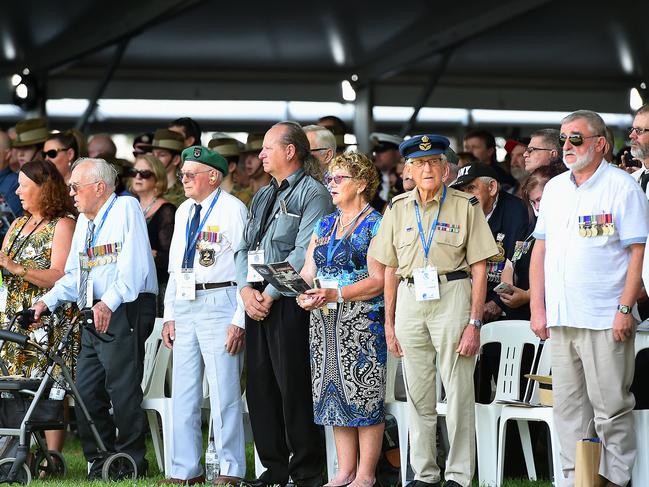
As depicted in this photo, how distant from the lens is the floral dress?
706cm

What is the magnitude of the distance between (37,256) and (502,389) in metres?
2.86

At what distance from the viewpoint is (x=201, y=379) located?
6590 mm

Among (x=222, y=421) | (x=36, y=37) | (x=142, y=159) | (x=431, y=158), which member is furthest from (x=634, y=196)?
(x=36, y=37)

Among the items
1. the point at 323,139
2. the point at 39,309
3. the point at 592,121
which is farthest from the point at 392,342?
the point at 39,309

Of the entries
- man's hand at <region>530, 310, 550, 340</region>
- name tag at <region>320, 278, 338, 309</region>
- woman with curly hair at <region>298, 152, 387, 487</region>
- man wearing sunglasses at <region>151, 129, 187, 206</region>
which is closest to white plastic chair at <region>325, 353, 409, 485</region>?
woman with curly hair at <region>298, 152, 387, 487</region>

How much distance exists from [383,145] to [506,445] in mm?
3987

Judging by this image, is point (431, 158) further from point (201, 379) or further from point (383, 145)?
point (383, 145)

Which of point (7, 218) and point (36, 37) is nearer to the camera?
point (7, 218)

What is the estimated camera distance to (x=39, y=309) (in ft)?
22.1

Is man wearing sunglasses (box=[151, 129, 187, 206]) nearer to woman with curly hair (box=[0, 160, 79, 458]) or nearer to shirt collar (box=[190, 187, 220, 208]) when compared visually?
woman with curly hair (box=[0, 160, 79, 458])

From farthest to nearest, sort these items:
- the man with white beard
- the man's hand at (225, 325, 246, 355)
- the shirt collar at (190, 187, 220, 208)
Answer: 1. the shirt collar at (190, 187, 220, 208)
2. the man's hand at (225, 325, 246, 355)
3. the man with white beard

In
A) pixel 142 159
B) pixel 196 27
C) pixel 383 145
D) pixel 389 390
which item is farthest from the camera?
pixel 196 27

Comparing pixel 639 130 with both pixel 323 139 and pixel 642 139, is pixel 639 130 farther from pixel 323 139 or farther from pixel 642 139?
pixel 323 139

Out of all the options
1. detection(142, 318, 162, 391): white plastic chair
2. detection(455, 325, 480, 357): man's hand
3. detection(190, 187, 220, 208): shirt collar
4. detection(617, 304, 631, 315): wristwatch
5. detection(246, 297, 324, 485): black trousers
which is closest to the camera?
detection(617, 304, 631, 315): wristwatch
